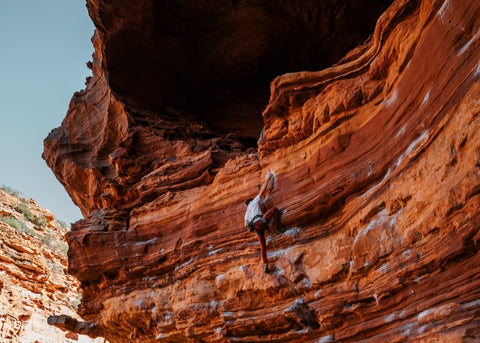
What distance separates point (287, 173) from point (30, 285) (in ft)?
50.1

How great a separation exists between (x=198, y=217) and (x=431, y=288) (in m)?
4.59

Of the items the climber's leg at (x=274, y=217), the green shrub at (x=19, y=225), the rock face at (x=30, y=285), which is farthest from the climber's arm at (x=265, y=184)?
the green shrub at (x=19, y=225)

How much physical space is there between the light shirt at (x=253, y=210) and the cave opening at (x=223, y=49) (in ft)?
17.5

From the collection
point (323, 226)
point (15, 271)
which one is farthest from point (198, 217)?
point (15, 271)

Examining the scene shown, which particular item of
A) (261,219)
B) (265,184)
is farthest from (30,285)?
(261,219)

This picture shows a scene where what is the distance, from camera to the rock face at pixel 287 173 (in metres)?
4.79

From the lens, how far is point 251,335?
713 centimetres

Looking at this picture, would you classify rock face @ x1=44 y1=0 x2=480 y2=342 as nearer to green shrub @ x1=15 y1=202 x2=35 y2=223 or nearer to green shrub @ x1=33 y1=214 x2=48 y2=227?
green shrub @ x1=15 y1=202 x2=35 y2=223

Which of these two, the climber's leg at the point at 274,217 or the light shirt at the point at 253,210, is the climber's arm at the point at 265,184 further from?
the climber's leg at the point at 274,217

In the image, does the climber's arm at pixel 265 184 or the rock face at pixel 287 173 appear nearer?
the rock face at pixel 287 173

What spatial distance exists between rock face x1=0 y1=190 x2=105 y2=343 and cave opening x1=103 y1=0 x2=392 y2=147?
984 cm

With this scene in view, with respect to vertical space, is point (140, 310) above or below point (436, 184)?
above

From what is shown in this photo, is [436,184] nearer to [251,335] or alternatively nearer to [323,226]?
[323,226]

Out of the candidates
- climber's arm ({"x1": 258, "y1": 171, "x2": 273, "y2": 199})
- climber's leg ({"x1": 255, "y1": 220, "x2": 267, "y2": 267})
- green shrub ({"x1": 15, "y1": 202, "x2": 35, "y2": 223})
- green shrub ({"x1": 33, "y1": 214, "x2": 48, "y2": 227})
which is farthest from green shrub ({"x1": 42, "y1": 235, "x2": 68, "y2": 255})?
climber's leg ({"x1": 255, "y1": 220, "x2": 267, "y2": 267})
